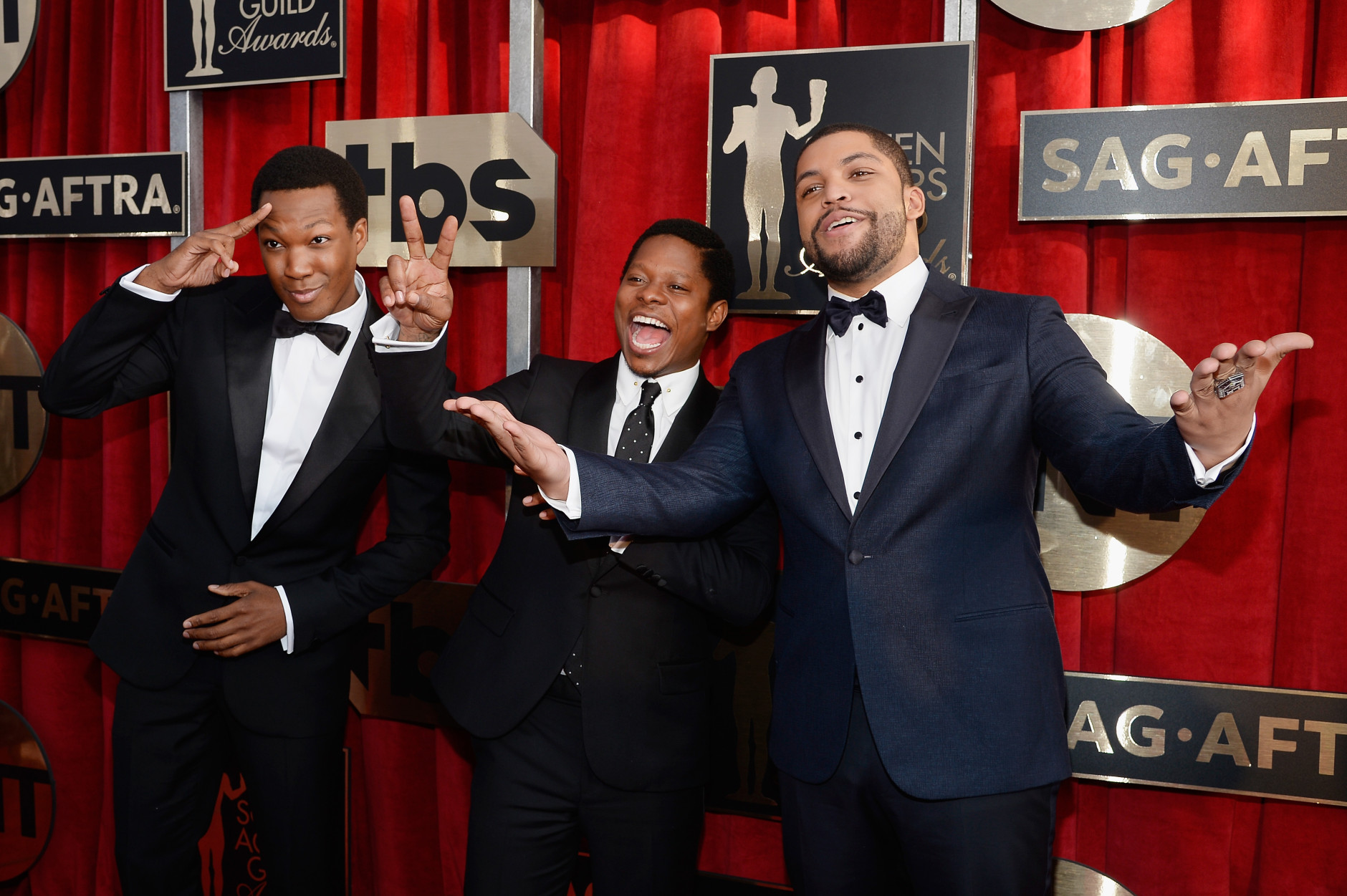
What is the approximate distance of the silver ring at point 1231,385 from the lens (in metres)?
1.10

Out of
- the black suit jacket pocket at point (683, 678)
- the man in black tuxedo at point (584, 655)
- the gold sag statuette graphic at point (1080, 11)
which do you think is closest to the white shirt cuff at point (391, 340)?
the man in black tuxedo at point (584, 655)

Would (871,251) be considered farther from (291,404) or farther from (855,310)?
(291,404)

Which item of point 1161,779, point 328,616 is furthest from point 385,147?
point 1161,779

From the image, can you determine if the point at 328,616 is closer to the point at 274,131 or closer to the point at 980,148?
the point at 274,131

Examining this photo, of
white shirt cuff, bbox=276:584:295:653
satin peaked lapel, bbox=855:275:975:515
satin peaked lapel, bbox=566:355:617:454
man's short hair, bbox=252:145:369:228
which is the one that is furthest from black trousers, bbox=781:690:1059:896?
man's short hair, bbox=252:145:369:228

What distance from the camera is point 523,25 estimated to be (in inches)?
84.6

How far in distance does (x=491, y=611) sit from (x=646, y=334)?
64cm

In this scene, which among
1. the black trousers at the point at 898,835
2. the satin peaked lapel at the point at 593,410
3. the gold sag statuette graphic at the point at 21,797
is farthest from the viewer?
the gold sag statuette graphic at the point at 21,797

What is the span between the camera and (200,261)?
187 centimetres

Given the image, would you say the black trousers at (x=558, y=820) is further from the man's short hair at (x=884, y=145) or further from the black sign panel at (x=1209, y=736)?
the man's short hair at (x=884, y=145)

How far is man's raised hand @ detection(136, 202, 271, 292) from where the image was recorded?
6.07 ft

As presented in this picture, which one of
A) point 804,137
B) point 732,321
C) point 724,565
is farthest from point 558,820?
point 804,137

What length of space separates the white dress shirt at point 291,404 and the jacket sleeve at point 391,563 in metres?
0.04

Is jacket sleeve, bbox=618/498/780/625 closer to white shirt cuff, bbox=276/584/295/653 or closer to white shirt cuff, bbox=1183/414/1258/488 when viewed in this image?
white shirt cuff, bbox=276/584/295/653
